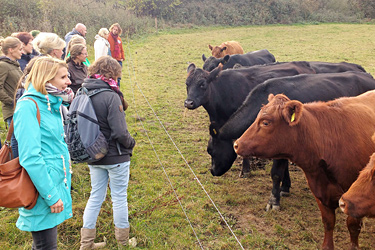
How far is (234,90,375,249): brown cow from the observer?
3.27m

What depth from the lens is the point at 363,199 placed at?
8.48 ft

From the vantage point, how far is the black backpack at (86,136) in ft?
9.80

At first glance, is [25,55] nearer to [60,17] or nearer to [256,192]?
[256,192]

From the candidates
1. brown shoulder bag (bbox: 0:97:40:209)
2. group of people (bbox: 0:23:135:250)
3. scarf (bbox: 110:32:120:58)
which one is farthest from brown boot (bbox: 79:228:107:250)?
scarf (bbox: 110:32:120:58)

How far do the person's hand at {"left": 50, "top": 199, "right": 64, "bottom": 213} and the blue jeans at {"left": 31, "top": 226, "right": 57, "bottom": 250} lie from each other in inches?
7.8

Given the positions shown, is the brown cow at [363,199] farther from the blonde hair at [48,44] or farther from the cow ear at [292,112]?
the blonde hair at [48,44]

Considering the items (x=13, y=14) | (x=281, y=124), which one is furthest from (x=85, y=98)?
(x=13, y=14)

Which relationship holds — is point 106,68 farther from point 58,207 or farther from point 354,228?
point 354,228

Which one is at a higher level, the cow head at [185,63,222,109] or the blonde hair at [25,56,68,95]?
the blonde hair at [25,56,68,95]

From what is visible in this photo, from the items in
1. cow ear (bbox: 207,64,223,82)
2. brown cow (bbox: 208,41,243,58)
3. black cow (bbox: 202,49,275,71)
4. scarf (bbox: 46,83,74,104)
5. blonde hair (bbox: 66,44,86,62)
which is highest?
scarf (bbox: 46,83,74,104)

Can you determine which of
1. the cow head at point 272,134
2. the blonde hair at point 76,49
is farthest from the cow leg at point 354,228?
the blonde hair at point 76,49

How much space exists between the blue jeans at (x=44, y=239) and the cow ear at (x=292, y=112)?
95.9 inches

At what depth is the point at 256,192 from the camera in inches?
195

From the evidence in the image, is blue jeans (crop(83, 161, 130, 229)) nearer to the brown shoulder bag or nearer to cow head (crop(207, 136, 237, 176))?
the brown shoulder bag
